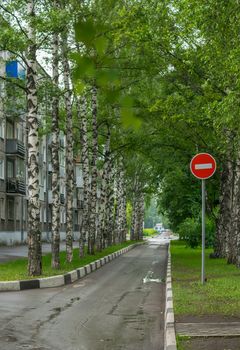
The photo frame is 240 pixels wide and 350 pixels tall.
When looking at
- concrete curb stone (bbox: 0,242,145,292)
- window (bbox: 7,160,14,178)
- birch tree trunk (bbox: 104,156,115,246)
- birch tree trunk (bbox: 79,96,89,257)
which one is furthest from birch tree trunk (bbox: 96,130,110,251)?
window (bbox: 7,160,14,178)

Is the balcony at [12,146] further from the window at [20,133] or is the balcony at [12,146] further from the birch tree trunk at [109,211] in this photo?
the birch tree trunk at [109,211]

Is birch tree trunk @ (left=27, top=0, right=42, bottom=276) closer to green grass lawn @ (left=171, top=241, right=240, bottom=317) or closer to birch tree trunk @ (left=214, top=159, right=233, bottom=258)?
green grass lawn @ (left=171, top=241, right=240, bottom=317)

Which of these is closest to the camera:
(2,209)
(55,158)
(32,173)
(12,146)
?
(32,173)

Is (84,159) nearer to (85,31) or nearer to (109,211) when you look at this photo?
(109,211)

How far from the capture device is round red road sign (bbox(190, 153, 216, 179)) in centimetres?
1398

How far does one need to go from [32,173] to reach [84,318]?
725cm

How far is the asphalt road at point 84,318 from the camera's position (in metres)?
7.10

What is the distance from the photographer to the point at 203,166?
14.1 metres

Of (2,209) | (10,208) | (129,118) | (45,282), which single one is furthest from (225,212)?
(10,208)

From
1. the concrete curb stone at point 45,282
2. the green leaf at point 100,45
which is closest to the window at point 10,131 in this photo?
the concrete curb stone at point 45,282

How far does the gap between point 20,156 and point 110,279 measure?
3097cm

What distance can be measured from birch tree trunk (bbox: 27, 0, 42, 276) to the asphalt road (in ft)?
4.30

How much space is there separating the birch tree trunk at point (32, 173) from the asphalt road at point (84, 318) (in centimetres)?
131

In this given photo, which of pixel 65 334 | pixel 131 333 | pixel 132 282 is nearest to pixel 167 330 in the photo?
pixel 131 333
